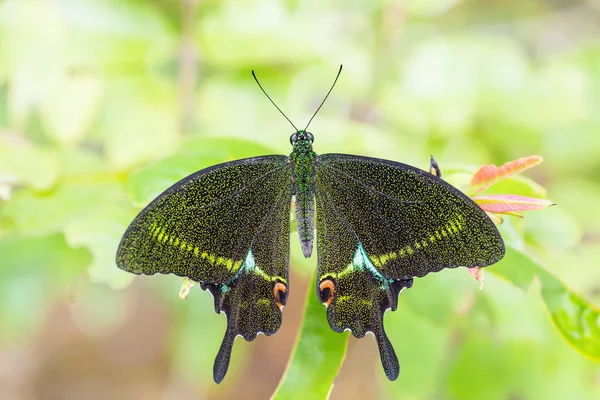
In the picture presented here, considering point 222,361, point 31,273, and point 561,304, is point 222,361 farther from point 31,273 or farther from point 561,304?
point 31,273

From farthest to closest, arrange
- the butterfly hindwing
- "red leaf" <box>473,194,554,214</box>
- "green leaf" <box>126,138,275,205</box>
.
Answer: "green leaf" <box>126,138,275,205</box> < the butterfly hindwing < "red leaf" <box>473,194,554,214</box>

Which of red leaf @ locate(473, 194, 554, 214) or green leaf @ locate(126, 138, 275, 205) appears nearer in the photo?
red leaf @ locate(473, 194, 554, 214)

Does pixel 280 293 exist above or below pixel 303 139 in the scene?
below

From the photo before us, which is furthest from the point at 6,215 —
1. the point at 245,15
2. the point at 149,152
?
the point at 245,15

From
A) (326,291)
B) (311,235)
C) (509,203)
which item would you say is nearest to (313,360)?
(326,291)

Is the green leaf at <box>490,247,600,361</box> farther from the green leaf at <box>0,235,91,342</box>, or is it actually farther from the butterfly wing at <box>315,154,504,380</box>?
the green leaf at <box>0,235,91,342</box>

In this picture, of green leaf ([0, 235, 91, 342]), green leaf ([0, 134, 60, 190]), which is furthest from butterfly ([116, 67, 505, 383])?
green leaf ([0, 235, 91, 342])
